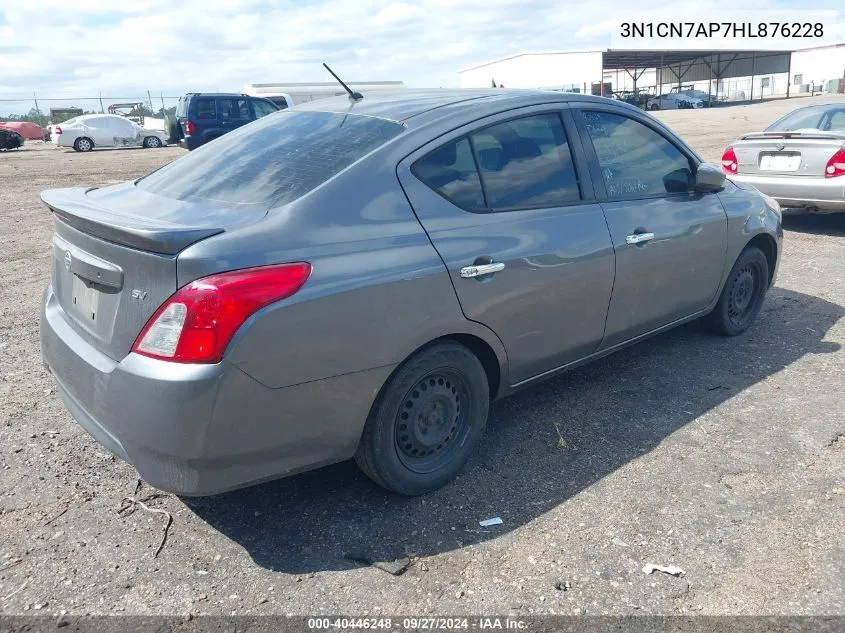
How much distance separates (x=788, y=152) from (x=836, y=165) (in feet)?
1.83

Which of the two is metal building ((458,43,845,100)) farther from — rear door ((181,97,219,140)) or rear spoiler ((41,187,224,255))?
rear spoiler ((41,187,224,255))

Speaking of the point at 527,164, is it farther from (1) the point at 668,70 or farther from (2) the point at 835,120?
(1) the point at 668,70

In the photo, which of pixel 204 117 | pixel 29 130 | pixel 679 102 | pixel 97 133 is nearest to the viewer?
pixel 204 117

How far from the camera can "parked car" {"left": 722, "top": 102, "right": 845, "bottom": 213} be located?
25.0 ft

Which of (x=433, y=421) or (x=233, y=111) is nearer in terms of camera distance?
(x=433, y=421)

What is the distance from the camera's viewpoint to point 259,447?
2.59m

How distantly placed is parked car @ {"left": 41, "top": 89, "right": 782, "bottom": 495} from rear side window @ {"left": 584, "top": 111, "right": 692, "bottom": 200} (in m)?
0.02

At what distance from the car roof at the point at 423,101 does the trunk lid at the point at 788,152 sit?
4.90 meters

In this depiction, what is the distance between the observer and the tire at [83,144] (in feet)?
92.3

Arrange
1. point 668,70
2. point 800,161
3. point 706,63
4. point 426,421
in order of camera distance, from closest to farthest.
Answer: point 426,421
point 800,161
point 706,63
point 668,70

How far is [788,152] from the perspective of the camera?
800 centimetres

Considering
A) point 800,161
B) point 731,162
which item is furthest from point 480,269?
point 731,162

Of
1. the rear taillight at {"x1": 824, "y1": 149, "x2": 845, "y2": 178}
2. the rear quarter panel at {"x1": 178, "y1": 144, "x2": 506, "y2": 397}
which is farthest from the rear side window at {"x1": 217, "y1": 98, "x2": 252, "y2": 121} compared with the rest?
the rear quarter panel at {"x1": 178, "y1": 144, "x2": 506, "y2": 397}

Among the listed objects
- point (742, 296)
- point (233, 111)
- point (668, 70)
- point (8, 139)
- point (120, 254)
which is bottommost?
point (742, 296)
